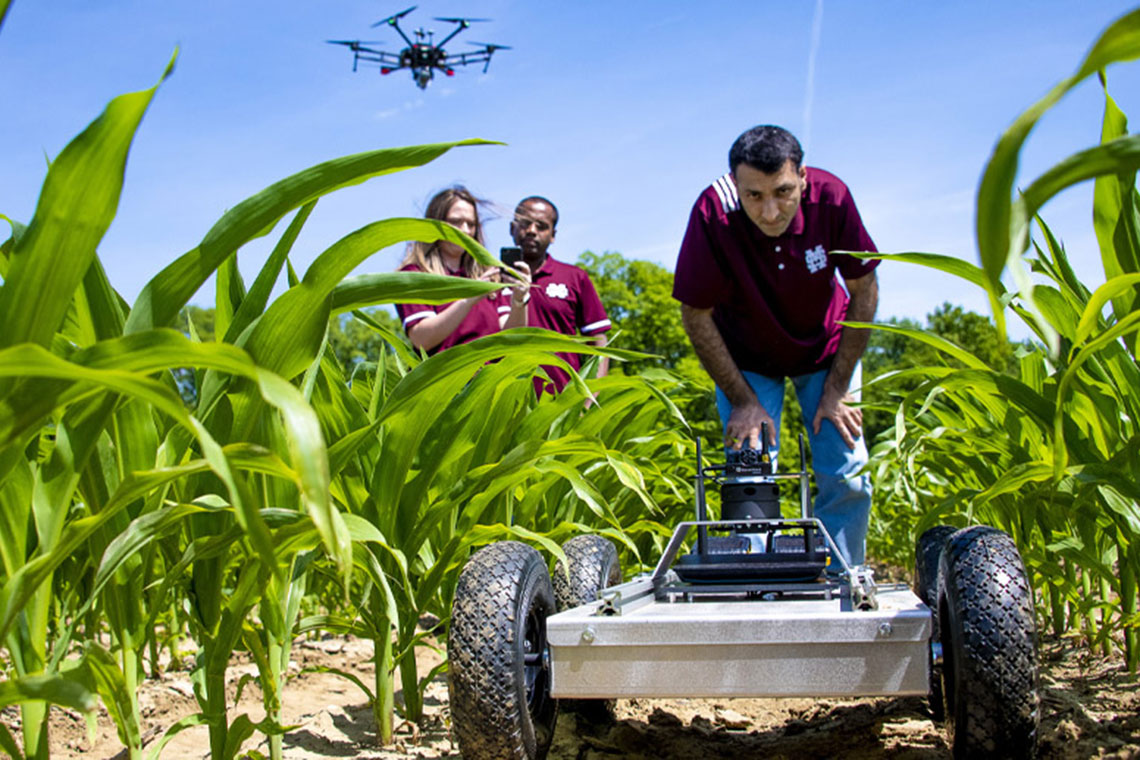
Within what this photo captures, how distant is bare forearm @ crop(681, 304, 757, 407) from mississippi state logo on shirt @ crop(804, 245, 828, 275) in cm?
39

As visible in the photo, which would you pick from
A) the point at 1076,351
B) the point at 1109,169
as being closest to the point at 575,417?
the point at 1076,351

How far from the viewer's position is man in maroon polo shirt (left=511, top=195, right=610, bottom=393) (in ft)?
13.6

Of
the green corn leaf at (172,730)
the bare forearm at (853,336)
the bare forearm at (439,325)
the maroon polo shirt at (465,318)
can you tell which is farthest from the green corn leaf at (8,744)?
the bare forearm at (853,336)

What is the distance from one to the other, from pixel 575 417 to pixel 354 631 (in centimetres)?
103

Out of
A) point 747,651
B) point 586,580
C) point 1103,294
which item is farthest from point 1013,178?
point 586,580

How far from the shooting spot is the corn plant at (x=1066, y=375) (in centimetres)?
74

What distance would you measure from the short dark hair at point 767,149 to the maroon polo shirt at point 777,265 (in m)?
0.26

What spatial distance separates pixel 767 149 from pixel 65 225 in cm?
246

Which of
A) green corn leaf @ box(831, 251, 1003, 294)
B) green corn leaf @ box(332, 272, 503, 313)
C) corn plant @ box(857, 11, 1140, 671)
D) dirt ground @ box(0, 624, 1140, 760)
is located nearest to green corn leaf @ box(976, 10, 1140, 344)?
corn plant @ box(857, 11, 1140, 671)

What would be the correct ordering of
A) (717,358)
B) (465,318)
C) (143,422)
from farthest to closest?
1. (465,318)
2. (717,358)
3. (143,422)

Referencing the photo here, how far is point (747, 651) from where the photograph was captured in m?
1.73

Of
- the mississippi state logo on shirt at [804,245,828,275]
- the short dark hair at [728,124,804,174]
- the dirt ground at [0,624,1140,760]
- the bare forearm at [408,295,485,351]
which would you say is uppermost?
the short dark hair at [728,124,804,174]

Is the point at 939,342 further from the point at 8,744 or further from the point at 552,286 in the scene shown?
the point at 552,286

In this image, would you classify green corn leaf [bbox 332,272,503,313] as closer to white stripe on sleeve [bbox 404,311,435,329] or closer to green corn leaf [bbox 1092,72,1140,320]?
green corn leaf [bbox 1092,72,1140,320]
